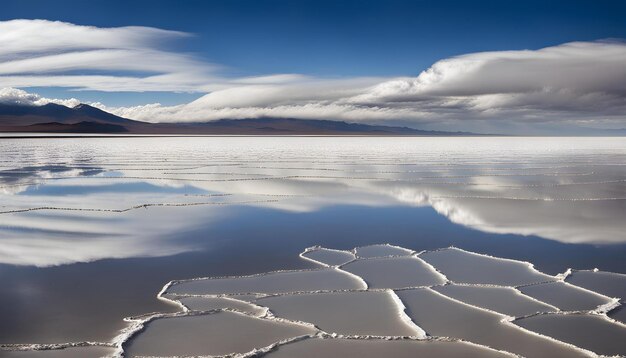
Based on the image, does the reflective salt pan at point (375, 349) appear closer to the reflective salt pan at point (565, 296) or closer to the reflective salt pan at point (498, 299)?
the reflective salt pan at point (498, 299)

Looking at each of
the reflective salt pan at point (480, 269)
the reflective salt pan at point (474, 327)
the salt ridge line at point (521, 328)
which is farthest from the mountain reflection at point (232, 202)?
the salt ridge line at point (521, 328)

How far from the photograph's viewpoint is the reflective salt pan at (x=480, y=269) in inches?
199

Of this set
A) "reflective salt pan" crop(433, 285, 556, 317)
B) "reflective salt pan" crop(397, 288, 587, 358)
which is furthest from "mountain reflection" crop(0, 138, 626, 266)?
"reflective salt pan" crop(397, 288, 587, 358)

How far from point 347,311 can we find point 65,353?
1.91 m

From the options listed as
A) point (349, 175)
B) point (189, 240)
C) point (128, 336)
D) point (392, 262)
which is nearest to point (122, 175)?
point (349, 175)

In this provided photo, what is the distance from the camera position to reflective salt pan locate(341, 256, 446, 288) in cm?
497

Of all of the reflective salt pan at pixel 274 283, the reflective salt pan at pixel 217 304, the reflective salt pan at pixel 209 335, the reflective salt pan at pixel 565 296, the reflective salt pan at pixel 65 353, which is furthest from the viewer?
the reflective salt pan at pixel 274 283

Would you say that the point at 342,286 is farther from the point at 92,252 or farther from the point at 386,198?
the point at 386,198

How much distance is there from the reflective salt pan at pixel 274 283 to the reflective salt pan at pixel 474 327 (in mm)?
662

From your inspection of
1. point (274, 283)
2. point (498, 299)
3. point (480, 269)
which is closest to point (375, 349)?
point (498, 299)

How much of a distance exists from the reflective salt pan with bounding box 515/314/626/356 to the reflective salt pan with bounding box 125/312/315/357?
5.23 feet

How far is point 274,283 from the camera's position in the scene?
4.89 m

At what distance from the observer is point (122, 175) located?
1580cm

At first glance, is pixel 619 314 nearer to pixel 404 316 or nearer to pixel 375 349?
pixel 404 316
